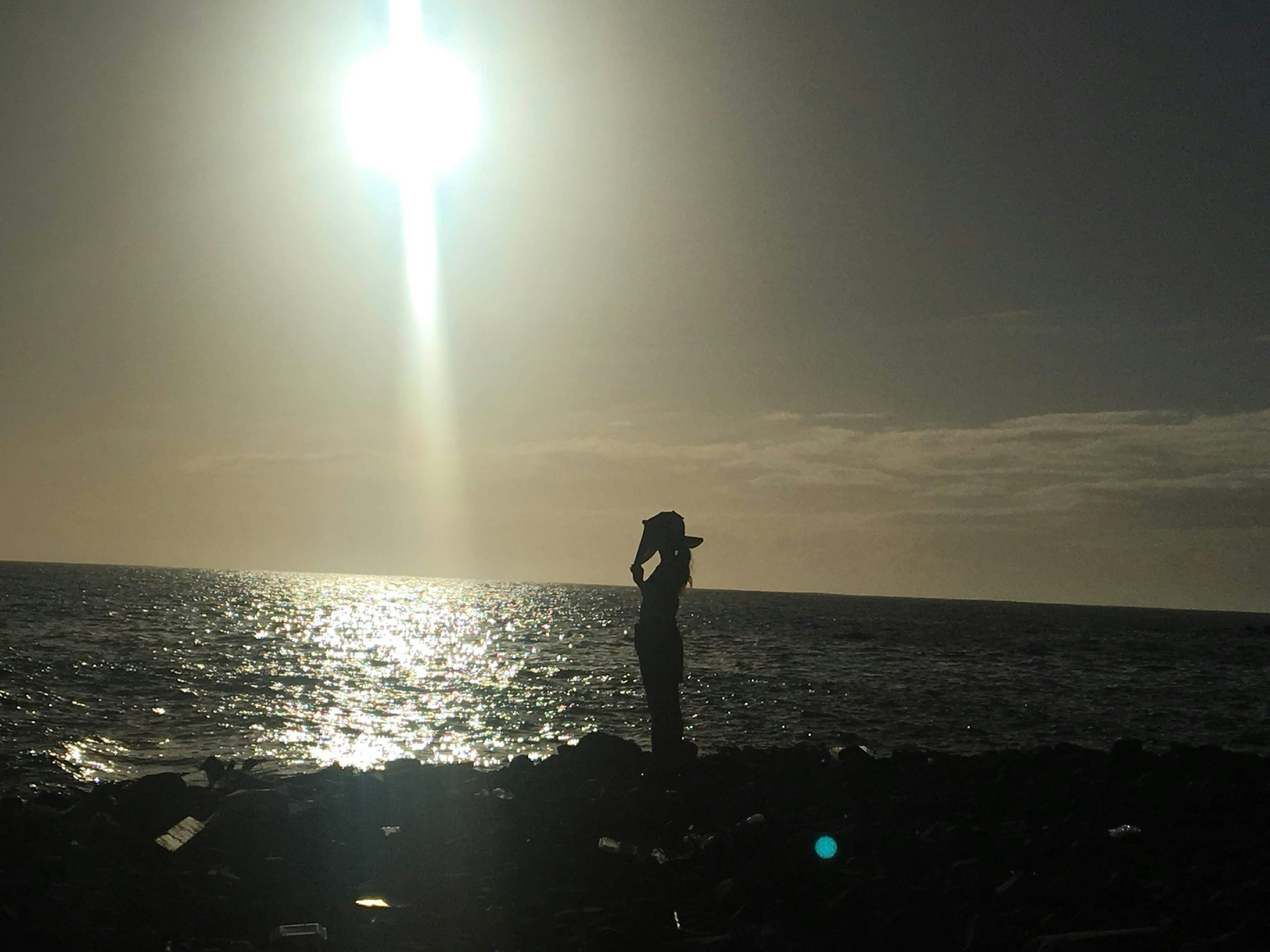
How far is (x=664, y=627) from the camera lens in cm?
1596

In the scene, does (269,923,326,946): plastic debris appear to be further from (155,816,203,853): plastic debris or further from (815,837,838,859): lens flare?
(815,837,838,859): lens flare

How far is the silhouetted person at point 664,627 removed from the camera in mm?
15719

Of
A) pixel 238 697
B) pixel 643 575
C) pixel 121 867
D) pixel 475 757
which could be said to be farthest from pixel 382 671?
pixel 121 867

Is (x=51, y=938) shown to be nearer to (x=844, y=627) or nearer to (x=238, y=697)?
(x=238, y=697)

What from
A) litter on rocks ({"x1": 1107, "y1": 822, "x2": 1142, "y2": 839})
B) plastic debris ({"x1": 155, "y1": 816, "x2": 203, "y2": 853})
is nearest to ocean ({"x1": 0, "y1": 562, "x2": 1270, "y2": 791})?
plastic debris ({"x1": 155, "y1": 816, "x2": 203, "y2": 853})

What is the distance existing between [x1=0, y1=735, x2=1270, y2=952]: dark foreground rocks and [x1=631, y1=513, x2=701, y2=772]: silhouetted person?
1.80 feet

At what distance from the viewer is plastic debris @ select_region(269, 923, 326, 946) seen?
8.98m

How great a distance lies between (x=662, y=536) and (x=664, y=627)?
1351 millimetres

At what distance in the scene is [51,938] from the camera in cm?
891

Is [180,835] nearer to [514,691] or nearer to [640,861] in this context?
[640,861]

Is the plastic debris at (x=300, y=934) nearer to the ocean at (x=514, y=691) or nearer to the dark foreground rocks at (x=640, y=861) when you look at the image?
the dark foreground rocks at (x=640, y=861)

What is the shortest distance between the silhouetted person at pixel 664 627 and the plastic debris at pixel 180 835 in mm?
6255

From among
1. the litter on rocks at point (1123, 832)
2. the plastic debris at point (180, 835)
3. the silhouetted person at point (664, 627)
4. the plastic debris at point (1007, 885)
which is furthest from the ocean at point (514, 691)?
the plastic debris at point (1007, 885)

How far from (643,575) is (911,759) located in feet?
16.9
